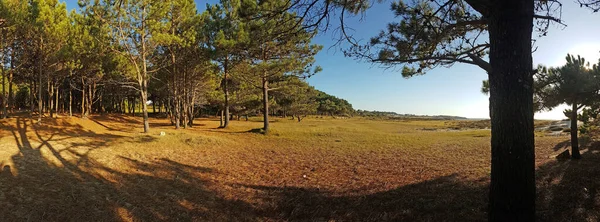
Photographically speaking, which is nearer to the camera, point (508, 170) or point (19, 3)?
point (508, 170)

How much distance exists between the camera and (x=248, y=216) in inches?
231

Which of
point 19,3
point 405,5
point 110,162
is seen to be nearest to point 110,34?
point 19,3

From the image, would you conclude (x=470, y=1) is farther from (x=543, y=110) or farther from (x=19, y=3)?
(x=19, y=3)

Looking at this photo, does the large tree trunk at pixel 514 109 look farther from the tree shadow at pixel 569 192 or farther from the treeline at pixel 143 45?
the treeline at pixel 143 45

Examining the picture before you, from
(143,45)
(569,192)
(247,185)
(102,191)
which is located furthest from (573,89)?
(143,45)

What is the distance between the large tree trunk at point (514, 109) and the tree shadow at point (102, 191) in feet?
14.8

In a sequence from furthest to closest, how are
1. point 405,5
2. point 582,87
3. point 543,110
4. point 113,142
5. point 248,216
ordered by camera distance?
point 113,142 < point 543,110 < point 582,87 < point 248,216 < point 405,5

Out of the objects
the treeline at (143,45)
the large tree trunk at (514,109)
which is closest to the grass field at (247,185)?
the large tree trunk at (514,109)

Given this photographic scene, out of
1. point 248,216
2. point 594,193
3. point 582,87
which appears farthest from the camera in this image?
point 582,87

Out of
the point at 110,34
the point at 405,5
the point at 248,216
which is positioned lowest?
the point at 248,216

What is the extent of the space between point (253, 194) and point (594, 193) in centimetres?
627

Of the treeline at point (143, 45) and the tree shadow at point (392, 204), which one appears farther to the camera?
the treeline at point (143, 45)

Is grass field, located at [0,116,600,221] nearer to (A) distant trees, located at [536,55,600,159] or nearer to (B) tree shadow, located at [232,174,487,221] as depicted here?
(B) tree shadow, located at [232,174,487,221]

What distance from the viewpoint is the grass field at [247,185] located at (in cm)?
503
